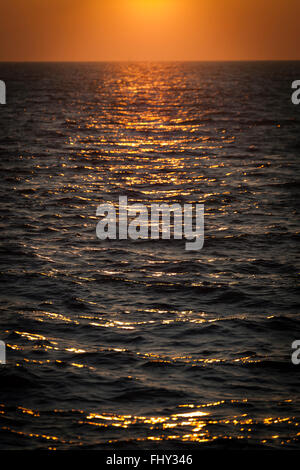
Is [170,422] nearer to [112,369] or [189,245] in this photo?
[112,369]

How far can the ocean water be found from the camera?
11648 mm

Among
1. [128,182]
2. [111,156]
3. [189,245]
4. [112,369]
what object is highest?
[111,156]

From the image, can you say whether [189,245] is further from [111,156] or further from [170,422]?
[111,156]

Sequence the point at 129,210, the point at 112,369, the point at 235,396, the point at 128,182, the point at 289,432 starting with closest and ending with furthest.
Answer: the point at 289,432 → the point at 235,396 → the point at 112,369 → the point at 129,210 → the point at 128,182

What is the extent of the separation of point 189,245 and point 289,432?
36.1 ft

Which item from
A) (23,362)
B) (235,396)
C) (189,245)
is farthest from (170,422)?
(189,245)

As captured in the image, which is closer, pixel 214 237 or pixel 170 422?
pixel 170 422

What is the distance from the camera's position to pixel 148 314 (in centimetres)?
1612

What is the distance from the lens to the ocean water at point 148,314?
11.6 m

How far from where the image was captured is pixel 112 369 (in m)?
13.5

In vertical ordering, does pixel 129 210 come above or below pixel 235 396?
above
